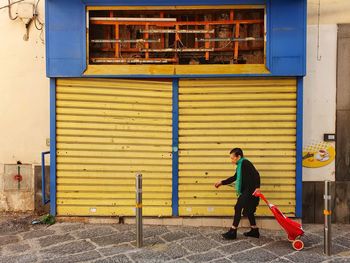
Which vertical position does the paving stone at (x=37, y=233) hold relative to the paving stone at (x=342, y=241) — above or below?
above

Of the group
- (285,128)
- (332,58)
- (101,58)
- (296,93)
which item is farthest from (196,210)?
(332,58)

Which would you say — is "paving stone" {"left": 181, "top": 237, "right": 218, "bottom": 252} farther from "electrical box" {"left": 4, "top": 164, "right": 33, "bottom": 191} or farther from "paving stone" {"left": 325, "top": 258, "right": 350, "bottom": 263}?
"electrical box" {"left": 4, "top": 164, "right": 33, "bottom": 191}

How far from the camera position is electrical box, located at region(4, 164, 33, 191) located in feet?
27.1

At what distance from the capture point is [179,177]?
739cm

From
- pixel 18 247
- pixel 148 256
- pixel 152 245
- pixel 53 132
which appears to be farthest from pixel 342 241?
pixel 53 132

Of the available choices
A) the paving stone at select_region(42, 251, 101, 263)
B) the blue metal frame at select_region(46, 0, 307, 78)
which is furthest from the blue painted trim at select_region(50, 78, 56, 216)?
the paving stone at select_region(42, 251, 101, 263)

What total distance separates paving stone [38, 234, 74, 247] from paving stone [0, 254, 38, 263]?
483 mm

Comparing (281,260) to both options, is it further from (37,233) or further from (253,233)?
(37,233)

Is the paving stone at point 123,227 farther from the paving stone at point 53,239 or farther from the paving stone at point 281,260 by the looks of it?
the paving stone at point 281,260

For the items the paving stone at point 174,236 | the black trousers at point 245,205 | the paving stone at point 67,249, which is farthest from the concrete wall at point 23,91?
the black trousers at point 245,205

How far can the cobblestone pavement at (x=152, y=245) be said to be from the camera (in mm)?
5852

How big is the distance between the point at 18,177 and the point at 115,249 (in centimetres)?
323

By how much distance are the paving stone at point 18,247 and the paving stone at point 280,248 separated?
3740 millimetres

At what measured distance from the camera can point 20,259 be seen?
5.80 metres
